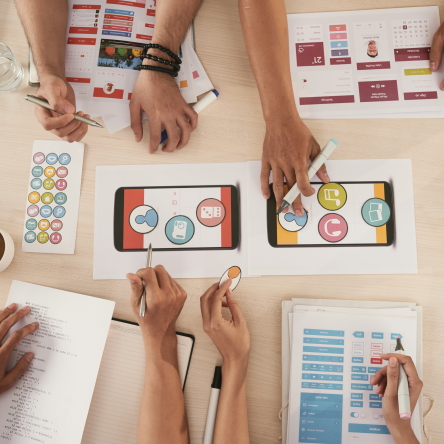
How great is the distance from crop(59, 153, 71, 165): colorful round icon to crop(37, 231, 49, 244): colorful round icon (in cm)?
17

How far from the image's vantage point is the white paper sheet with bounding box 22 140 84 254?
89 centimetres

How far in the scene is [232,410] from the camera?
771 millimetres

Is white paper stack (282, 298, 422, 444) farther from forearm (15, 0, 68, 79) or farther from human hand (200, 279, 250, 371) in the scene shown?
forearm (15, 0, 68, 79)

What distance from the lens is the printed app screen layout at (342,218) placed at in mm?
839

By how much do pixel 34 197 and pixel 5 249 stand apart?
137 mm

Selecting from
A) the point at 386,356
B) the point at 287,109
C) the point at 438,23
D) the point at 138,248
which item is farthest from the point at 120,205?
the point at 438,23

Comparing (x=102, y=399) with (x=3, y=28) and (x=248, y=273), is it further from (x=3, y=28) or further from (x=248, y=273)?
(x=3, y=28)

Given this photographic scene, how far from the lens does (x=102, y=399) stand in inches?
32.2

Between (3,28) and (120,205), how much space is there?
56 centimetres

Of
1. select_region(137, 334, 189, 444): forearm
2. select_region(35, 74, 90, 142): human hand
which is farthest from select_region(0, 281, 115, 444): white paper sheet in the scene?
select_region(35, 74, 90, 142): human hand

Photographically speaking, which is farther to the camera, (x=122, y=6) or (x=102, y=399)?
(x=122, y=6)

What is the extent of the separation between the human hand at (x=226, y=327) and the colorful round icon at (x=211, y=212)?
0.48 feet

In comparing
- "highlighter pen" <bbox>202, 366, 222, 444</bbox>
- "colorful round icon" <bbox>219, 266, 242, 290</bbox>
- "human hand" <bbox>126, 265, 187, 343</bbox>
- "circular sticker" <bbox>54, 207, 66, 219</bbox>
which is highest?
"circular sticker" <bbox>54, 207, 66, 219</bbox>

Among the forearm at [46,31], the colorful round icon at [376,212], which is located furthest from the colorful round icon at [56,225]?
the colorful round icon at [376,212]
